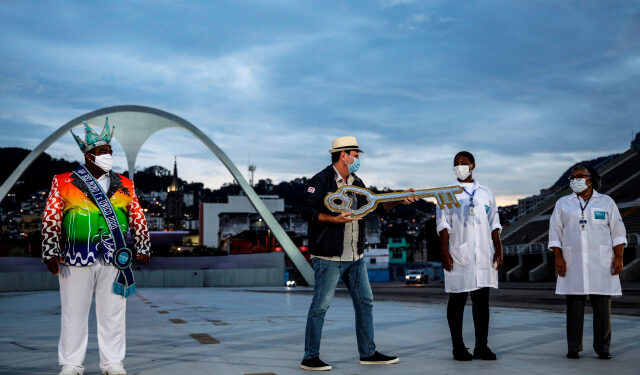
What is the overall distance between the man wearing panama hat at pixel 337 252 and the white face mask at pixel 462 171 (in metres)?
0.74

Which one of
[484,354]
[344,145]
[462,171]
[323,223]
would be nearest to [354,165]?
[344,145]

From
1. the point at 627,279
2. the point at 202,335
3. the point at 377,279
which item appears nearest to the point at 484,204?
the point at 202,335

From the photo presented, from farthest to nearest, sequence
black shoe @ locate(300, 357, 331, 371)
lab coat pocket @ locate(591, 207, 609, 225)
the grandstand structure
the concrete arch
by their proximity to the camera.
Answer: the concrete arch, the grandstand structure, lab coat pocket @ locate(591, 207, 609, 225), black shoe @ locate(300, 357, 331, 371)

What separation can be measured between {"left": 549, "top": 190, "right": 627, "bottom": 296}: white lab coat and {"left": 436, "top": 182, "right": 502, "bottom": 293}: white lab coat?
2.07ft

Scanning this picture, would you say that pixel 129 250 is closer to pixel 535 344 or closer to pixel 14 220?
pixel 535 344

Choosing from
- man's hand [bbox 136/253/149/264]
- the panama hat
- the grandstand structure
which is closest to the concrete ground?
man's hand [bbox 136/253/149/264]

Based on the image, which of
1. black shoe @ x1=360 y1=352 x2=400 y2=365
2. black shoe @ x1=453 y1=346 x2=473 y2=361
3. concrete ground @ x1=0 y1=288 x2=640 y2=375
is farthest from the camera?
black shoe @ x1=453 y1=346 x2=473 y2=361

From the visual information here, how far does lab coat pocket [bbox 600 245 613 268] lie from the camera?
17.8 feet

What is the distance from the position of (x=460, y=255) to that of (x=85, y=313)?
3.02m

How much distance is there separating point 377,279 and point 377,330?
88175 mm

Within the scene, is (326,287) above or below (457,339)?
above

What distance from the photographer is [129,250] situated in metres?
4.66

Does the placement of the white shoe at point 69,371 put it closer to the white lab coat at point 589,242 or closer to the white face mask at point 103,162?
the white face mask at point 103,162

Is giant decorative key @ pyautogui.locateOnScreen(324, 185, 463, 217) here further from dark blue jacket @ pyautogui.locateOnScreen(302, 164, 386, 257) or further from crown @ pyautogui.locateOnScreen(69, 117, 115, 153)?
crown @ pyautogui.locateOnScreen(69, 117, 115, 153)
